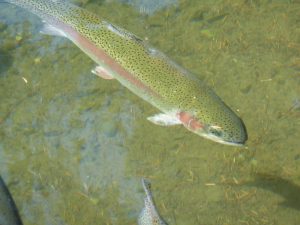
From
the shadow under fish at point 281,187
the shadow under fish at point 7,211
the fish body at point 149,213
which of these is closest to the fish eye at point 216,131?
the fish body at point 149,213

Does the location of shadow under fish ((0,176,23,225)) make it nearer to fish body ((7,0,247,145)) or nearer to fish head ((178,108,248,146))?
fish body ((7,0,247,145))

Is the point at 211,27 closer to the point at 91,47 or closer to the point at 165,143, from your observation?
the point at 165,143

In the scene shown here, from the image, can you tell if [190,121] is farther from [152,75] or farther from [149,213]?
[149,213]

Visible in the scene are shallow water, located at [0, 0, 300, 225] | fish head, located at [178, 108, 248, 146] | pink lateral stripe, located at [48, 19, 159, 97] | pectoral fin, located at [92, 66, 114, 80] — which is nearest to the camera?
fish head, located at [178, 108, 248, 146]

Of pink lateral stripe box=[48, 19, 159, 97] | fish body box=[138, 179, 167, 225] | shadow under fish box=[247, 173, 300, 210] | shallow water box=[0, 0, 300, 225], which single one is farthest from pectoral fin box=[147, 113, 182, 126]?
shadow under fish box=[247, 173, 300, 210]

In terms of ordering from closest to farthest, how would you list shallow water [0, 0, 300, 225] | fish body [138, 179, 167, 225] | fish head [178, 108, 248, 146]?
fish head [178, 108, 248, 146]
fish body [138, 179, 167, 225]
shallow water [0, 0, 300, 225]

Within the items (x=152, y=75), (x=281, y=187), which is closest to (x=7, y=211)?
(x=152, y=75)

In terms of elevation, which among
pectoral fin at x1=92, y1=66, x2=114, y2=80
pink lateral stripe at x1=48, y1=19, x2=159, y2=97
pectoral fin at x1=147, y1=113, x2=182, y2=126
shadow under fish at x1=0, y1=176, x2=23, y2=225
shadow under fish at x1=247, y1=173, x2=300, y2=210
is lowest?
shadow under fish at x1=247, y1=173, x2=300, y2=210

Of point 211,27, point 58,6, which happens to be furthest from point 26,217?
point 211,27
